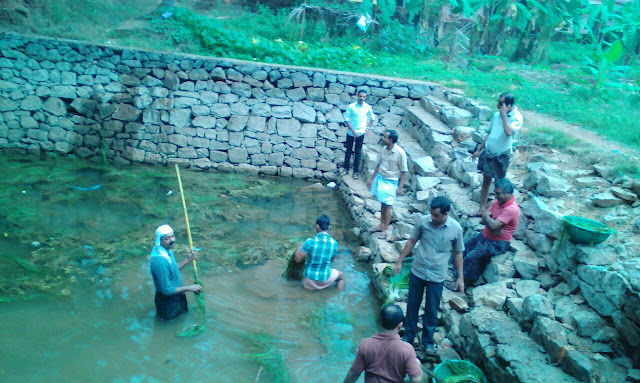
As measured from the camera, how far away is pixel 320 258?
6574 mm

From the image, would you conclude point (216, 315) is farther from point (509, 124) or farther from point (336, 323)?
point (509, 124)

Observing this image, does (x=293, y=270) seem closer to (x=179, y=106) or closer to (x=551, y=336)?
(x=551, y=336)

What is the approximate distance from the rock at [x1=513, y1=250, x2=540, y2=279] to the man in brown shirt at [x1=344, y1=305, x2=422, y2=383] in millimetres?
2742

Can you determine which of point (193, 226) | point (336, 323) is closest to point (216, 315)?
point (336, 323)

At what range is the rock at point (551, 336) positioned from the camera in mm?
4480

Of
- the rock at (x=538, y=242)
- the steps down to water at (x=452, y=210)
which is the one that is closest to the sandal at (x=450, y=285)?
the steps down to water at (x=452, y=210)

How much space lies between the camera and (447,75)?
13.2 metres

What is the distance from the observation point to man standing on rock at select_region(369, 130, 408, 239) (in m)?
7.67

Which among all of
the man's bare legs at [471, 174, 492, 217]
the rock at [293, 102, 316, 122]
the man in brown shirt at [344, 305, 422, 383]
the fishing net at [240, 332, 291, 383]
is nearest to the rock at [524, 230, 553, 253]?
the man's bare legs at [471, 174, 492, 217]

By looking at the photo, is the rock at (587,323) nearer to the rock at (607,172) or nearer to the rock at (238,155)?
the rock at (607,172)

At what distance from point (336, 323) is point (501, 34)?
13.9 metres

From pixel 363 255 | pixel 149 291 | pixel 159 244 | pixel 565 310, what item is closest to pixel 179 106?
pixel 149 291

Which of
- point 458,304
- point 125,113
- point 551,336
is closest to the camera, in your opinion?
point 551,336

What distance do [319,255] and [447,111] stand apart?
18.5 feet
